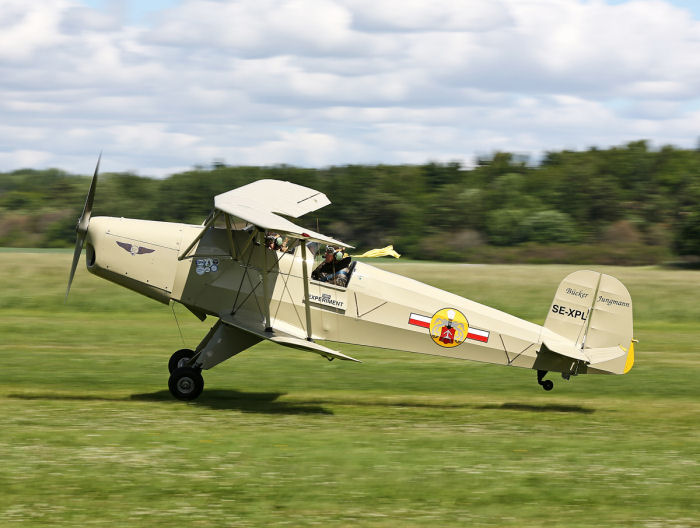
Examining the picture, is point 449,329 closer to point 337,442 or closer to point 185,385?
point 337,442

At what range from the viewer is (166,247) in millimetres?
12859

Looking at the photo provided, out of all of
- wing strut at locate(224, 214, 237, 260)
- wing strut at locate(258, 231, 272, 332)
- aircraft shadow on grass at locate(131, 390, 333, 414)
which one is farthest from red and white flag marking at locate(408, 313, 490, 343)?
wing strut at locate(224, 214, 237, 260)

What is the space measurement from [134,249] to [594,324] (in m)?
7.20

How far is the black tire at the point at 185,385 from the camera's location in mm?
12680

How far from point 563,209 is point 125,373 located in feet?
187

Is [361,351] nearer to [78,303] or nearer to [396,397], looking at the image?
[396,397]

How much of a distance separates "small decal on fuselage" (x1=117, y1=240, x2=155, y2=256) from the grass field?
226 centimetres

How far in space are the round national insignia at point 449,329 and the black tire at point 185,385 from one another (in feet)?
12.1

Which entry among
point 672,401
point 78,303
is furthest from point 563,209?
point 672,401

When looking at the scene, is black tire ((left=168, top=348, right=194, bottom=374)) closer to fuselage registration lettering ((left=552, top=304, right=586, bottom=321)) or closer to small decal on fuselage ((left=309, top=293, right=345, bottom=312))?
small decal on fuselage ((left=309, top=293, right=345, bottom=312))

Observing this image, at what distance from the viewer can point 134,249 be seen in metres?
12.8

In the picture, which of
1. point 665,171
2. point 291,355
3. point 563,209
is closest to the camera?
point 291,355

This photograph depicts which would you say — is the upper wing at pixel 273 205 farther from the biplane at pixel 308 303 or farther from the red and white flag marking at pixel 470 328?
the red and white flag marking at pixel 470 328

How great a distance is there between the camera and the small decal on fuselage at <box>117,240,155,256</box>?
42.0 ft
